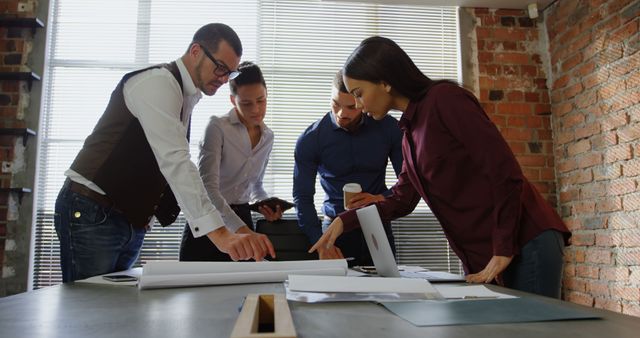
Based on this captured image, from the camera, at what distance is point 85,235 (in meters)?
1.52

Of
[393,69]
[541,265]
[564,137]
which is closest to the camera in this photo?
[541,265]

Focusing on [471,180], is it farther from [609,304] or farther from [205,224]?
[609,304]

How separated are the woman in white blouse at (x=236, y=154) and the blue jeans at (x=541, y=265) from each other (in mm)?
1311

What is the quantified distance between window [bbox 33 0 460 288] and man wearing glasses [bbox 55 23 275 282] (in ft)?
5.28

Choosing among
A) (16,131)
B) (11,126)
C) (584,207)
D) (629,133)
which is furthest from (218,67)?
(584,207)

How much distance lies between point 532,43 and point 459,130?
2.56 meters

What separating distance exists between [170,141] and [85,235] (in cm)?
40

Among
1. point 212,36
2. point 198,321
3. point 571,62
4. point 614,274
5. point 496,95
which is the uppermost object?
point 571,62

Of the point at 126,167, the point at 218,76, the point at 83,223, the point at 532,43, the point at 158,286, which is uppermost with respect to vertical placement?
the point at 532,43

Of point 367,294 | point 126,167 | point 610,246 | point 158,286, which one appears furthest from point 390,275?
point 610,246

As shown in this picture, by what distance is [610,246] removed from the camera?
2719mm

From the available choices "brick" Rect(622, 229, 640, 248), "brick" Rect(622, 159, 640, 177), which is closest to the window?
"brick" Rect(622, 229, 640, 248)

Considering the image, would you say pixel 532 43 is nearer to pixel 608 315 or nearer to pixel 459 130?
pixel 459 130

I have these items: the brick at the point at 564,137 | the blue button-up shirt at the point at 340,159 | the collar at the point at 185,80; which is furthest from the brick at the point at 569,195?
the collar at the point at 185,80
